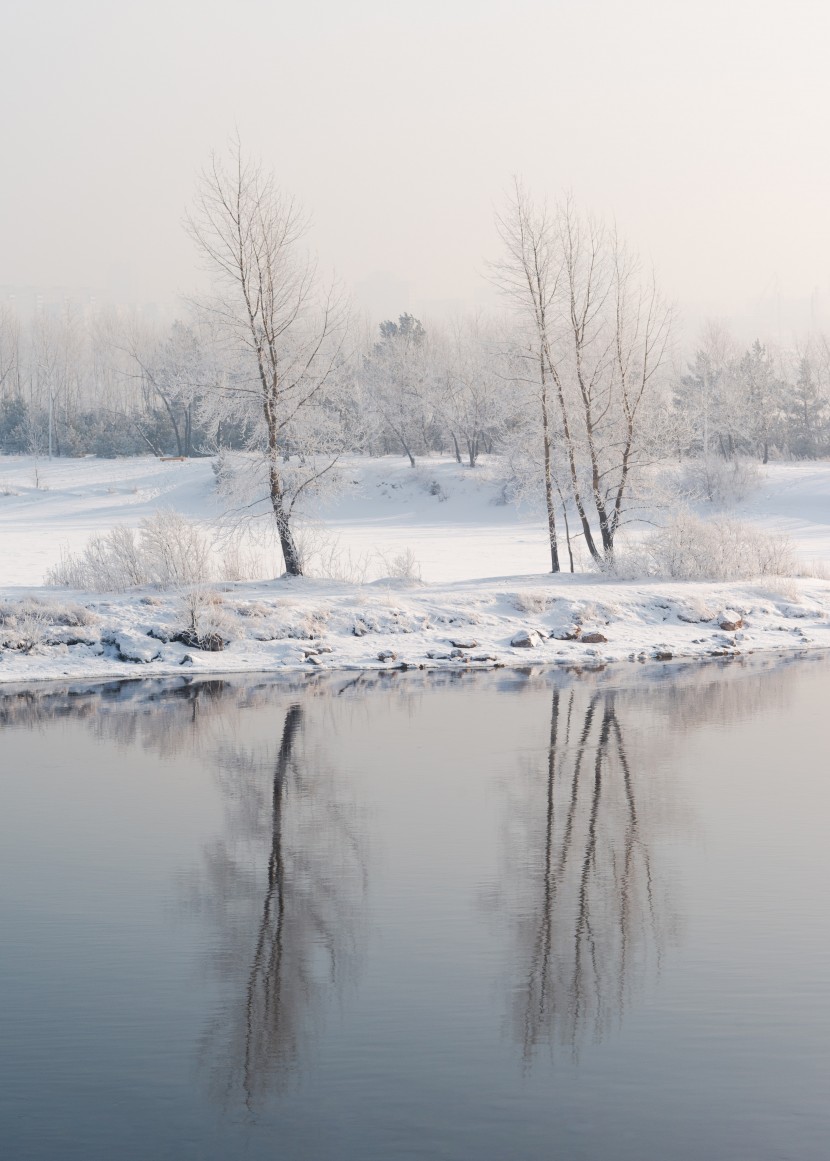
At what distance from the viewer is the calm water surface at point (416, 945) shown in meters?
5.70

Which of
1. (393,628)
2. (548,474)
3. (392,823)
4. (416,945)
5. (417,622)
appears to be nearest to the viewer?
(416,945)

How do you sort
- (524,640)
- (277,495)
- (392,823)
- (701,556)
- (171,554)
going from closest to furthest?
(392,823), (524,640), (171,554), (277,495), (701,556)

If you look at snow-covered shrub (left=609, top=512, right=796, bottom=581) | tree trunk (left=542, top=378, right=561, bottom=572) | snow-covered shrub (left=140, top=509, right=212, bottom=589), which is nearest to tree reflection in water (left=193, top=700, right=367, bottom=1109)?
snow-covered shrub (left=140, top=509, right=212, bottom=589)

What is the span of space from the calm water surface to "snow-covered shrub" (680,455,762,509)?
39039 millimetres

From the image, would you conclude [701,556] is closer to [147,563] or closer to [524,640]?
[524,640]

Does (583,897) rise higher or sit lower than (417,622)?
lower

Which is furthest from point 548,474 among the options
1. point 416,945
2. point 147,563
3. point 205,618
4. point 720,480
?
point 720,480

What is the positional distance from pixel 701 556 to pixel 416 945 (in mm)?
18402

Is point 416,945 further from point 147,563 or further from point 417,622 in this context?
point 147,563

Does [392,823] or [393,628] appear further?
[393,628]

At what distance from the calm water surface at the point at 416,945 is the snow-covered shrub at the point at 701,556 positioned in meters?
10.9

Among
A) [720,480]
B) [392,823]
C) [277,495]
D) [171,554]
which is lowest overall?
[392,823]

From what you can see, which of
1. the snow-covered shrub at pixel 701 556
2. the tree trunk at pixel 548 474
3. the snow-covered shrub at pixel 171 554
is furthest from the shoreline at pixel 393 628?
the tree trunk at pixel 548 474

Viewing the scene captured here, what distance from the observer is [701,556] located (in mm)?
25094
